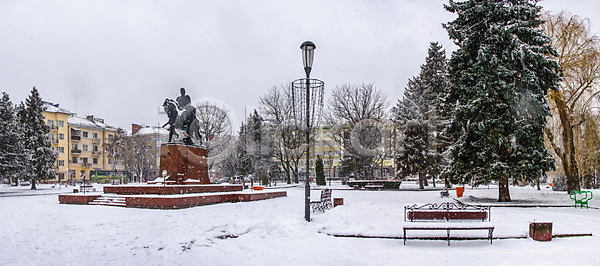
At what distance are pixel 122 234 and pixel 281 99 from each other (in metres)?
37.2

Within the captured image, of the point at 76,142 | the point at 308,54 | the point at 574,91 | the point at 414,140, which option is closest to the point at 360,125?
the point at 414,140

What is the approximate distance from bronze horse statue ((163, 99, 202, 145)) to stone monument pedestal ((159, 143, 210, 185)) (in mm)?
768

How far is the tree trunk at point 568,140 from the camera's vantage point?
896 inches

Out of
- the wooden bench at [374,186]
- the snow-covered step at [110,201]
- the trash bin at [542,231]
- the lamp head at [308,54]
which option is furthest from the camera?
the wooden bench at [374,186]

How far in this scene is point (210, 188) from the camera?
21.4 metres

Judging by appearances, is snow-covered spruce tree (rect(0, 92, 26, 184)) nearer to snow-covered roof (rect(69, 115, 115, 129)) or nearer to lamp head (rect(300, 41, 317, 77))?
snow-covered roof (rect(69, 115, 115, 129))

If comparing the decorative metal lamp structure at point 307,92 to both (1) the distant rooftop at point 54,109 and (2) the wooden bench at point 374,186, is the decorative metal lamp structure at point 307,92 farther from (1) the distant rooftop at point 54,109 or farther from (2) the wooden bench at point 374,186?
(1) the distant rooftop at point 54,109

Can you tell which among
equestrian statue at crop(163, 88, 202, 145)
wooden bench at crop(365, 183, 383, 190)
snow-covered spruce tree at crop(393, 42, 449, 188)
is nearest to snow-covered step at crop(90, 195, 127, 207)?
equestrian statue at crop(163, 88, 202, 145)

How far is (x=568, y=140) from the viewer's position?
74.5 ft

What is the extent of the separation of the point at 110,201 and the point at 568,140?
23.6m

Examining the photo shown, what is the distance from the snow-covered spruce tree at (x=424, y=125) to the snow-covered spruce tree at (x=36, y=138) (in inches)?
1356

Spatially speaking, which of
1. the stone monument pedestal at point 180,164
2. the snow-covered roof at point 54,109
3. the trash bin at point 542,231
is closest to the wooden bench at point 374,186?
the stone monument pedestal at point 180,164

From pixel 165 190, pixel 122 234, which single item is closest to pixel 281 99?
pixel 165 190

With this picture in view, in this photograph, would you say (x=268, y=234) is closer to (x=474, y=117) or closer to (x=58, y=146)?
(x=474, y=117)
